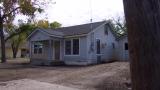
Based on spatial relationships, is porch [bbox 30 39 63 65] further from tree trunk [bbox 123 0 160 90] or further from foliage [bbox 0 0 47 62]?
tree trunk [bbox 123 0 160 90]

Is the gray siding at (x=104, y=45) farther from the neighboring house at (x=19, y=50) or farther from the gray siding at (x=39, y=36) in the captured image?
the neighboring house at (x=19, y=50)

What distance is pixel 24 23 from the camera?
3903 cm

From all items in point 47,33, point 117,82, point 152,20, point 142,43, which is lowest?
point 117,82

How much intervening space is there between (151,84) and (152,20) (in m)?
0.55

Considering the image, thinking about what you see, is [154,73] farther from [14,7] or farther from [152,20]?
[14,7]

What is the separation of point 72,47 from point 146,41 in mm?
24960

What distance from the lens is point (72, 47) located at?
27328 millimetres

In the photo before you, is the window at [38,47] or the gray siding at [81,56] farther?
the window at [38,47]

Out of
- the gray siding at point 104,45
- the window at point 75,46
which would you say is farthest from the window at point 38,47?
the gray siding at point 104,45

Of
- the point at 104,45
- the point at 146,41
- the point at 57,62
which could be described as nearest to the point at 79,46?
the point at 57,62

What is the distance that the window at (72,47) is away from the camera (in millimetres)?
26953

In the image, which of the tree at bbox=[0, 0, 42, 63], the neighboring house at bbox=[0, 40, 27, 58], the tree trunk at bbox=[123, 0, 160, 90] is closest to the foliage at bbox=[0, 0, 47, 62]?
the tree at bbox=[0, 0, 42, 63]

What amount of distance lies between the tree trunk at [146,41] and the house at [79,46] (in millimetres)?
23227

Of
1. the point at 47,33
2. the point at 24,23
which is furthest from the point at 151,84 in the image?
the point at 24,23
